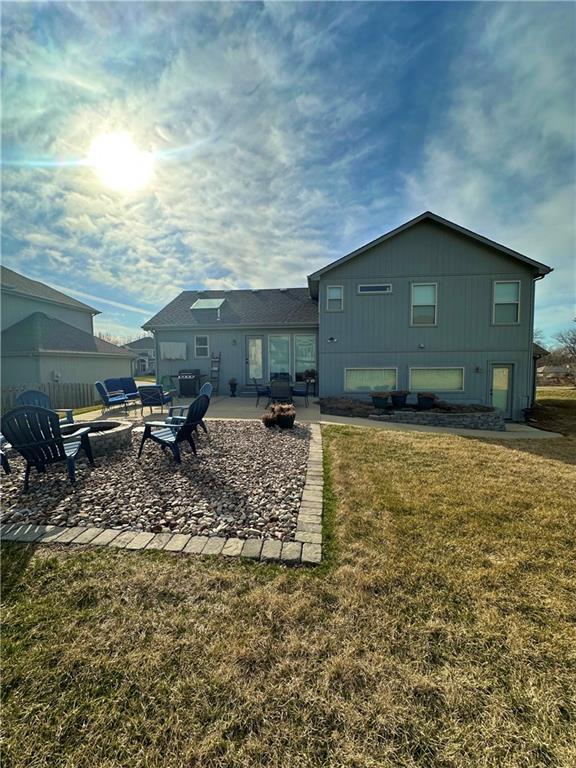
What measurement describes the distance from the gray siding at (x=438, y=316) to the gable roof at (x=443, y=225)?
9.4 inches

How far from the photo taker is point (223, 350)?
551 inches

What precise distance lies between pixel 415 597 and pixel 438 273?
11821mm

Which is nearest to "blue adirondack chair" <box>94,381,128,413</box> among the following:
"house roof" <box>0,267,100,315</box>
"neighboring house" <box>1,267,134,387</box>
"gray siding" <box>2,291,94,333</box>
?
"neighboring house" <box>1,267,134,387</box>

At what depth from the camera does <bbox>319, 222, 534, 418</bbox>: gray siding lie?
36.4 feet

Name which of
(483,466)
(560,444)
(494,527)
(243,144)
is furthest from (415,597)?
(243,144)

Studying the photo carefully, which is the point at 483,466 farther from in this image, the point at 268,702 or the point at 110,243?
the point at 110,243

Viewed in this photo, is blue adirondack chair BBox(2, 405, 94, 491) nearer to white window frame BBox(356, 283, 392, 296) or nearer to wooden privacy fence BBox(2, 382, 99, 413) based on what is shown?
white window frame BBox(356, 283, 392, 296)

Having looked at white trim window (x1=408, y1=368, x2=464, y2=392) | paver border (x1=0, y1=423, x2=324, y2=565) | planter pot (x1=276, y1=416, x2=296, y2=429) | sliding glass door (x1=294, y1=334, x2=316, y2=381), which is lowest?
paver border (x1=0, y1=423, x2=324, y2=565)

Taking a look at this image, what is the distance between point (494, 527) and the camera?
299 centimetres

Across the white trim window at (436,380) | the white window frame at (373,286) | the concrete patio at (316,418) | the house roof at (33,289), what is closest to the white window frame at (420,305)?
the white window frame at (373,286)

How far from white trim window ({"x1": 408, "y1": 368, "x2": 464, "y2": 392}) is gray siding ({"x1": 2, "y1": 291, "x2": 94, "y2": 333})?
21110 mm

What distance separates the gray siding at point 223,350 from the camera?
45.5ft

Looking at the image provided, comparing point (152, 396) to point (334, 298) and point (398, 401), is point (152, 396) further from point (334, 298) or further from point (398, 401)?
point (398, 401)

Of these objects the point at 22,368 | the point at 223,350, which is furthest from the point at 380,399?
the point at 22,368
